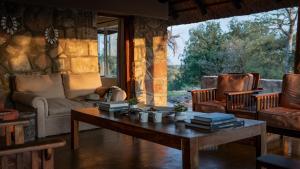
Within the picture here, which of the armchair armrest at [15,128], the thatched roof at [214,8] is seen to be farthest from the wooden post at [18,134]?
the thatched roof at [214,8]

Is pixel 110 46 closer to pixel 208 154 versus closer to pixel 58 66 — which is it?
pixel 58 66

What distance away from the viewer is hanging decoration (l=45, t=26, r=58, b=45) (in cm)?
550

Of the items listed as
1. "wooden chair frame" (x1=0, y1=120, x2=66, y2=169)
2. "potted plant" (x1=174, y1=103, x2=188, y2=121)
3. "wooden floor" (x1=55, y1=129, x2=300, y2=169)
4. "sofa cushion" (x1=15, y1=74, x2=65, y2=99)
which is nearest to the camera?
"wooden chair frame" (x1=0, y1=120, x2=66, y2=169)

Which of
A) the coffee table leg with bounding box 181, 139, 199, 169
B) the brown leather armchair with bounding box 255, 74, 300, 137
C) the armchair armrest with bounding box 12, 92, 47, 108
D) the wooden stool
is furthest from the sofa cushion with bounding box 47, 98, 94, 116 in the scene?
the wooden stool

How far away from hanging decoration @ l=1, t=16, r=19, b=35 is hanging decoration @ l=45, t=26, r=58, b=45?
19.7 inches

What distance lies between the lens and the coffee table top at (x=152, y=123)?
2.57 metres

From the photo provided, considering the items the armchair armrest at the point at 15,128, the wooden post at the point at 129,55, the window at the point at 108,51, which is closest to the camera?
the armchair armrest at the point at 15,128

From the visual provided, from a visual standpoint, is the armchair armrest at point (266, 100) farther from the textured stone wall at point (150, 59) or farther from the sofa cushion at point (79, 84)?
the textured stone wall at point (150, 59)

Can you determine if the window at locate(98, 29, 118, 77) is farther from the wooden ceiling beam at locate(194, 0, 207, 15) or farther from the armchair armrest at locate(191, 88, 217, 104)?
the armchair armrest at locate(191, 88, 217, 104)

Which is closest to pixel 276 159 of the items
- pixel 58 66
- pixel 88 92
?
pixel 88 92

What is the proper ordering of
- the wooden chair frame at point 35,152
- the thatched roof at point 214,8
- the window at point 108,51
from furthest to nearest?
the window at point 108,51, the thatched roof at point 214,8, the wooden chair frame at point 35,152

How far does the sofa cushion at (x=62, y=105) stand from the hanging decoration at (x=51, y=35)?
3.56 ft

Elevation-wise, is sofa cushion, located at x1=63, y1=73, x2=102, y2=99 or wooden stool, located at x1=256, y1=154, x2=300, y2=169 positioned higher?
sofa cushion, located at x1=63, y1=73, x2=102, y2=99

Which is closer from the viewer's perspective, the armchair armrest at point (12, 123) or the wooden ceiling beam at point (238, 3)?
the armchair armrest at point (12, 123)
